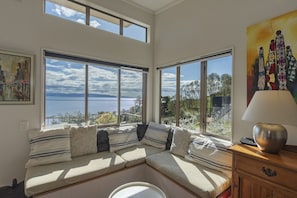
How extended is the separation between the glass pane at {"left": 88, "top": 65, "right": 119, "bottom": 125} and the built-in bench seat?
432 millimetres

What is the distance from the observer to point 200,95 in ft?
9.18

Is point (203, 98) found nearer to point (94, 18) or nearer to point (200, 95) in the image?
point (200, 95)

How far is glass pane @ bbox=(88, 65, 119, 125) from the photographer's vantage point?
9.77ft

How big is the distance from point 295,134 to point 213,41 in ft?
5.12

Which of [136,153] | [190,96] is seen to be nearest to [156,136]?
[136,153]

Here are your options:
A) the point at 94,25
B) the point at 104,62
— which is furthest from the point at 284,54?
the point at 94,25

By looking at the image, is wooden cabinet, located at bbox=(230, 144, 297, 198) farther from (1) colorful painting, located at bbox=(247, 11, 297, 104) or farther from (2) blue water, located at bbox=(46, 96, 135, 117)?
(2) blue water, located at bbox=(46, 96, 135, 117)

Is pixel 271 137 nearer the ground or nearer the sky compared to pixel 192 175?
nearer the sky

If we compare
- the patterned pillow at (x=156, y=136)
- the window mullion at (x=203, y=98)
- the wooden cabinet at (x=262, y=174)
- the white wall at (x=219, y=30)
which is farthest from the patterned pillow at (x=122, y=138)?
the wooden cabinet at (x=262, y=174)

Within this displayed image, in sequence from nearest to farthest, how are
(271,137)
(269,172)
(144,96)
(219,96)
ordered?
(269,172)
(271,137)
(219,96)
(144,96)

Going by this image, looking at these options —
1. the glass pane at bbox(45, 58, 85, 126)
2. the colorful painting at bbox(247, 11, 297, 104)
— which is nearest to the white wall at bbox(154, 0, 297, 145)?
the colorful painting at bbox(247, 11, 297, 104)

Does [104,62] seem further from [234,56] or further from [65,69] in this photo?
[234,56]

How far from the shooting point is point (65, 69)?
2705 millimetres

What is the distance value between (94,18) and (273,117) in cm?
297
